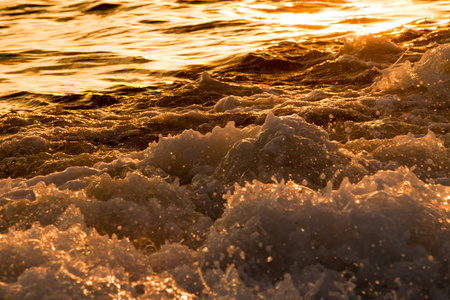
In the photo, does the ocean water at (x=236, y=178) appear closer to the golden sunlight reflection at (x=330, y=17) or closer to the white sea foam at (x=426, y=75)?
the white sea foam at (x=426, y=75)

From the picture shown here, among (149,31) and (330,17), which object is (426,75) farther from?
(149,31)

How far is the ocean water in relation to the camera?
292 cm

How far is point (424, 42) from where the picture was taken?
10.2 meters

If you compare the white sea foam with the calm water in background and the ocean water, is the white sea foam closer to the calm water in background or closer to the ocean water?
the ocean water

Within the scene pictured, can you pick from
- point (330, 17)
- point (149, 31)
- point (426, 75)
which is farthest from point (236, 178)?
point (330, 17)

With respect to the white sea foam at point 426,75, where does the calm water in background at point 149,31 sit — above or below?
below

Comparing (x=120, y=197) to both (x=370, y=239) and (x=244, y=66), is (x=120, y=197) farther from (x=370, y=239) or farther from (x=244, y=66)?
(x=244, y=66)

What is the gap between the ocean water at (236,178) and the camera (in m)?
2.92

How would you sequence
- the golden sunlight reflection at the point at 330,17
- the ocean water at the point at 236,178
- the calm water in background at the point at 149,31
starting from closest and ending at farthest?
1. the ocean water at the point at 236,178
2. the calm water in background at the point at 149,31
3. the golden sunlight reflection at the point at 330,17

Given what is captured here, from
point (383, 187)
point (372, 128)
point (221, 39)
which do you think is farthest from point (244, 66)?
point (383, 187)

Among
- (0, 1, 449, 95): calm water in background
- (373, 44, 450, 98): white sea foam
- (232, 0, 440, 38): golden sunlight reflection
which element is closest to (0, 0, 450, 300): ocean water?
(373, 44, 450, 98): white sea foam

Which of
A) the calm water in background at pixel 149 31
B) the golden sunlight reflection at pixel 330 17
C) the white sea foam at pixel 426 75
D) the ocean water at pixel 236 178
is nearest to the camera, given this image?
the ocean water at pixel 236 178

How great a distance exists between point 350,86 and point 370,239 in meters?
5.29

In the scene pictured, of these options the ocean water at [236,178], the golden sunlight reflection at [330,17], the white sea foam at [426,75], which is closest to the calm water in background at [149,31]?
the golden sunlight reflection at [330,17]
